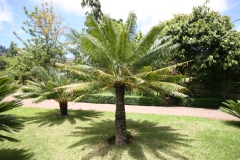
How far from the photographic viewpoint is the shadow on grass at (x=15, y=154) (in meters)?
6.20

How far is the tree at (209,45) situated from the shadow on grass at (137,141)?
691 centimetres

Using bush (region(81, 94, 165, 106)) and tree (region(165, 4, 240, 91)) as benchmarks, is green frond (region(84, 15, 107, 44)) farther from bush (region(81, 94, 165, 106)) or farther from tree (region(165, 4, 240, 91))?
bush (region(81, 94, 165, 106))

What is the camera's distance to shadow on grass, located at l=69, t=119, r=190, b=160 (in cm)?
625

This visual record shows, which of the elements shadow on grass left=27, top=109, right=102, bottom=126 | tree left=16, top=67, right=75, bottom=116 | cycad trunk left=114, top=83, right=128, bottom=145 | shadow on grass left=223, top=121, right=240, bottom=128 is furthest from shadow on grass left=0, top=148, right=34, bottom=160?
shadow on grass left=223, top=121, right=240, bottom=128

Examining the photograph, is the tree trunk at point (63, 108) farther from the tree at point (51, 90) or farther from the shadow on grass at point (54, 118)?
the shadow on grass at point (54, 118)

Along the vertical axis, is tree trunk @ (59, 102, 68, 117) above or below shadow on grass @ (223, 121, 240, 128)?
above

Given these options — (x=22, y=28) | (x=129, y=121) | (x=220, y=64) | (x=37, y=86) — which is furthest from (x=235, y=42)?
(x=22, y=28)

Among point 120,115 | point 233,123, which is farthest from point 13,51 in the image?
point 233,123

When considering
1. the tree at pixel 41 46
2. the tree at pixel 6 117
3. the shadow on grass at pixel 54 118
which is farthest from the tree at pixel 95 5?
the tree at pixel 6 117

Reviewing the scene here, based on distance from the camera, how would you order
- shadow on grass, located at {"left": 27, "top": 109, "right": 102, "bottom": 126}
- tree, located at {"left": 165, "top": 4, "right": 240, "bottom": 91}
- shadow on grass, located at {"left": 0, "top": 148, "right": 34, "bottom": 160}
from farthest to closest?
tree, located at {"left": 165, "top": 4, "right": 240, "bottom": 91}, shadow on grass, located at {"left": 27, "top": 109, "right": 102, "bottom": 126}, shadow on grass, located at {"left": 0, "top": 148, "right": 34, "bottom": 160}

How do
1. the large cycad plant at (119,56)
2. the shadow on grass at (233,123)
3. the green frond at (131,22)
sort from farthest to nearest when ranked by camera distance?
the shadow on grass at (233,123) < the green frond at (131,22) < the large cycad plant at (119,56)

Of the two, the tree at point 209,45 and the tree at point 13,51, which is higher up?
the tree at point 13,51

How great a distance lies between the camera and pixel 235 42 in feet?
41.6

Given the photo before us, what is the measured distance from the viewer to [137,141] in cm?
734
